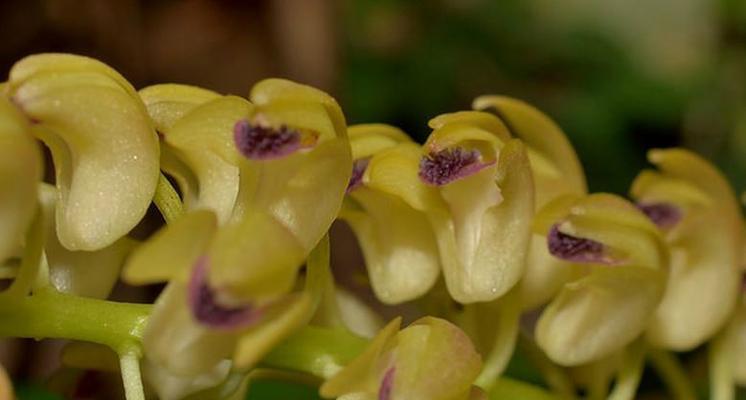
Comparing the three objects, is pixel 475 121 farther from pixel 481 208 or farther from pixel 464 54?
pixel 464 54

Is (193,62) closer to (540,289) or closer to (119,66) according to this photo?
(119,66)

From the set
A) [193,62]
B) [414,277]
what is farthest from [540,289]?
[193,62]

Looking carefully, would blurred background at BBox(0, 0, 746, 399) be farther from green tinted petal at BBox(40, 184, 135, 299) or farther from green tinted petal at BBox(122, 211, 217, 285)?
green tinted petal at BBox(122, 211, 217, 285)

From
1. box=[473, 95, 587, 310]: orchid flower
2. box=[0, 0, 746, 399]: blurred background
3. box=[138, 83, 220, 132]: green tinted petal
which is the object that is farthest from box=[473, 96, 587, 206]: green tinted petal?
box=[0, 0, 746, 399]: blurred background

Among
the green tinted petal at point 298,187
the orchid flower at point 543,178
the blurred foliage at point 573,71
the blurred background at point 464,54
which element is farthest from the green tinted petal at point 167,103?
the blurred foliage at point 573,71

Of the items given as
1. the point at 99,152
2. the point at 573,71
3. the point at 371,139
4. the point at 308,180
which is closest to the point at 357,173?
the point at 371,139
